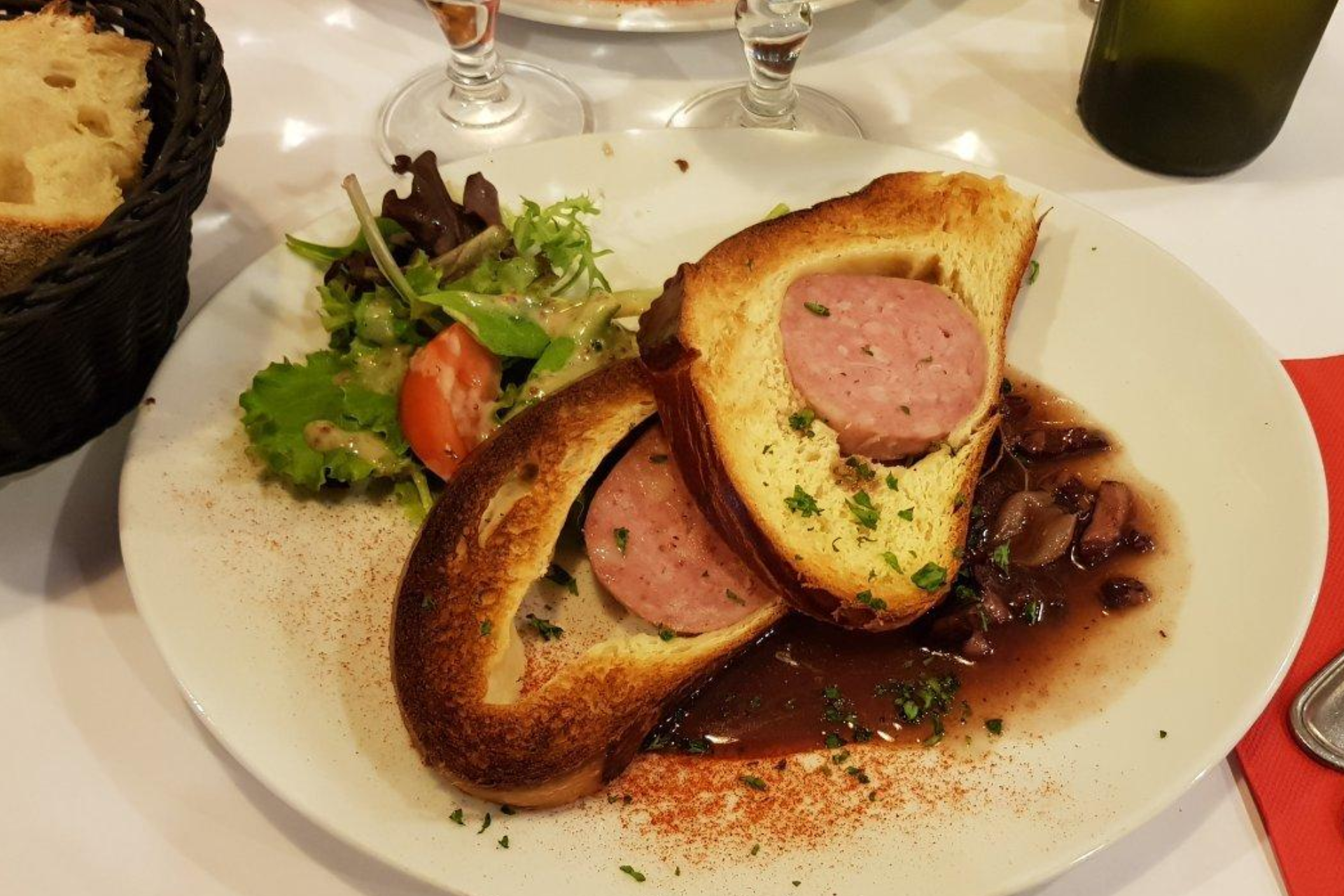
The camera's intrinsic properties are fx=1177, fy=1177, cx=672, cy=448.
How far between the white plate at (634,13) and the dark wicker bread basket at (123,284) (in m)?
0.99

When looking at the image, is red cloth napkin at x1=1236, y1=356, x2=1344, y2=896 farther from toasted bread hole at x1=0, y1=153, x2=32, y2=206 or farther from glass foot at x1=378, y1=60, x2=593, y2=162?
toasted bread hole at x1=0, y1=153, x2=32, y2=206

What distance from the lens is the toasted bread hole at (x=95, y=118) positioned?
2.00 meters

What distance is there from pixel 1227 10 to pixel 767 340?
1.37 meters

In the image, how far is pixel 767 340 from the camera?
Result: 2.10 metres

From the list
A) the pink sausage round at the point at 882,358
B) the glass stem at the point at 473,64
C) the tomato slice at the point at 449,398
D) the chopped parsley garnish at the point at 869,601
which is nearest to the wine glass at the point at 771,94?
the glass stem at the point at 473,64

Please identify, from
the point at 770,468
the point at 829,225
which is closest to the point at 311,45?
the point at 829,225

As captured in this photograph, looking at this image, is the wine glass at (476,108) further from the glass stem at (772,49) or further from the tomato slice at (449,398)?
the tomato slice at (449,398)

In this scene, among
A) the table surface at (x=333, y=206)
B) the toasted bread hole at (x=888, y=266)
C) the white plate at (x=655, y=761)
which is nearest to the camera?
the white plate at (x=655, y=761)

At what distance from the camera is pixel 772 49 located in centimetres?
267

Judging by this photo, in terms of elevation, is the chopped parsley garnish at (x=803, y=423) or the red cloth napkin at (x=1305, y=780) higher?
the chopped parsley garnish at (x=803, y=423)

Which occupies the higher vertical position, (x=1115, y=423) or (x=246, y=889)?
(x=1115, y=423)

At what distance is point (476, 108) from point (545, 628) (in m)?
1.52

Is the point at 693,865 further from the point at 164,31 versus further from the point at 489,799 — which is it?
the point at 164,31

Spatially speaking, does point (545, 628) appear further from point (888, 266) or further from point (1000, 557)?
point (888, 266)
